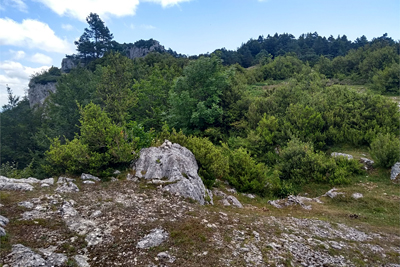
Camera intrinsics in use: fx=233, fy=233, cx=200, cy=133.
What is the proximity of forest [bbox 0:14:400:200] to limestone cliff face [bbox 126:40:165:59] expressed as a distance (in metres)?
56.5

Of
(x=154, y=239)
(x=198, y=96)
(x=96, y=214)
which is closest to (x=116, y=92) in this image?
(x=198, y=96)

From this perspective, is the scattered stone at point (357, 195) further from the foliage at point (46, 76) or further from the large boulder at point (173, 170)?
the foliage at point (46, 76)

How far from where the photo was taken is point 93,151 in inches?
436

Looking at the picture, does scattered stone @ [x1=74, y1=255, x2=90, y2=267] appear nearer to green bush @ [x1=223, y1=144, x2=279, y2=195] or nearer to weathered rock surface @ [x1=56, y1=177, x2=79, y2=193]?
weathered rock surface @ [x1=56, y1=177, x2=79, y2=193]

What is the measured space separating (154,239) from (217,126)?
19.8 m

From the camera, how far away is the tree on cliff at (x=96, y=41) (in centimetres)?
6319

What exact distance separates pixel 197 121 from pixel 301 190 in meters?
11.8

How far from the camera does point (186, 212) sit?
311 inches

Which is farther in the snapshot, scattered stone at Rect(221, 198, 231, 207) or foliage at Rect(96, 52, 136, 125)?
foliage at Rect(96, 52, 136, 125)

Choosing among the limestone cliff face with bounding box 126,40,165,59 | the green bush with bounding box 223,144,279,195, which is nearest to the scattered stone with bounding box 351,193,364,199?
the green bush with bounding box 223,144,279,195

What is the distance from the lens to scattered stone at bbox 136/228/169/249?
19.3 ft

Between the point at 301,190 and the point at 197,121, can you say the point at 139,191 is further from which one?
the point at 197,121

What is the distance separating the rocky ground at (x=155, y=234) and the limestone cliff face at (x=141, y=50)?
8804 centimetres

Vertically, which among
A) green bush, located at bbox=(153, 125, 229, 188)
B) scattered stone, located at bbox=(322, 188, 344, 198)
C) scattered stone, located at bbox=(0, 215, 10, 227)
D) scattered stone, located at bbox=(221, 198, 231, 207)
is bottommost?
scattered stone, located at bbox=(322, 188, 344, 198)
